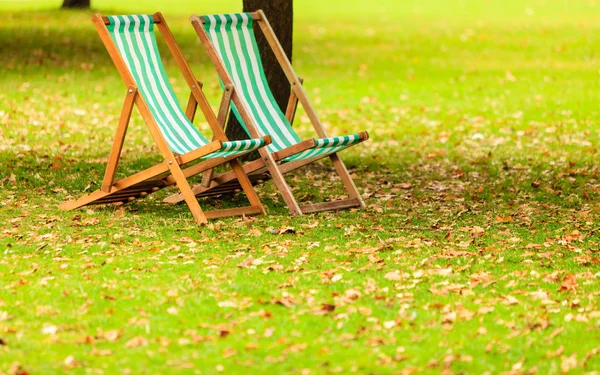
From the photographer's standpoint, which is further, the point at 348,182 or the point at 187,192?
the point at 348,182

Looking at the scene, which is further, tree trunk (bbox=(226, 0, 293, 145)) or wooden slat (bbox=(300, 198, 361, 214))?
tree trunk (bbox=(226, 0, 293, 145))

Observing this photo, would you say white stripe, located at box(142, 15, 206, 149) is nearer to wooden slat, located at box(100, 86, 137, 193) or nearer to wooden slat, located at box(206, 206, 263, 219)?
wooden slat, located at box(100, 86, 137, 193)

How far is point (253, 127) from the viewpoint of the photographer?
7129 millimetres

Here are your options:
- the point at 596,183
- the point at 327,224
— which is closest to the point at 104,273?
the point at 327,224

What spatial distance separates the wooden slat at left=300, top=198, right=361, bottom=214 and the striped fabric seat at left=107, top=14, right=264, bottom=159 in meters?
0.89

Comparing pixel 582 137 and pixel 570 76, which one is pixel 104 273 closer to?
pixel 582 137

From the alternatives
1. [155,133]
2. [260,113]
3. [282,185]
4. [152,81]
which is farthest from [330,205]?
[152,81]

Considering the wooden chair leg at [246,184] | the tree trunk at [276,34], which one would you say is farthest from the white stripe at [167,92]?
the tree trunk at [276,34]

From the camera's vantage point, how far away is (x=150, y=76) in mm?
7219

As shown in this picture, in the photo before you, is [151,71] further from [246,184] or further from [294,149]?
[294,149]

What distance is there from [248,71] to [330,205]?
131cm

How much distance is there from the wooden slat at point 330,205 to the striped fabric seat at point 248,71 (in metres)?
0.38

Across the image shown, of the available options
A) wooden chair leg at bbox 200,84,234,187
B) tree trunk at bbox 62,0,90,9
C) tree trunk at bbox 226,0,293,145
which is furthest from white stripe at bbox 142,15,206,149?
tree trunk at bbox 62,0,90,9

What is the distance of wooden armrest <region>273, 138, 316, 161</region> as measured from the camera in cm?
695
